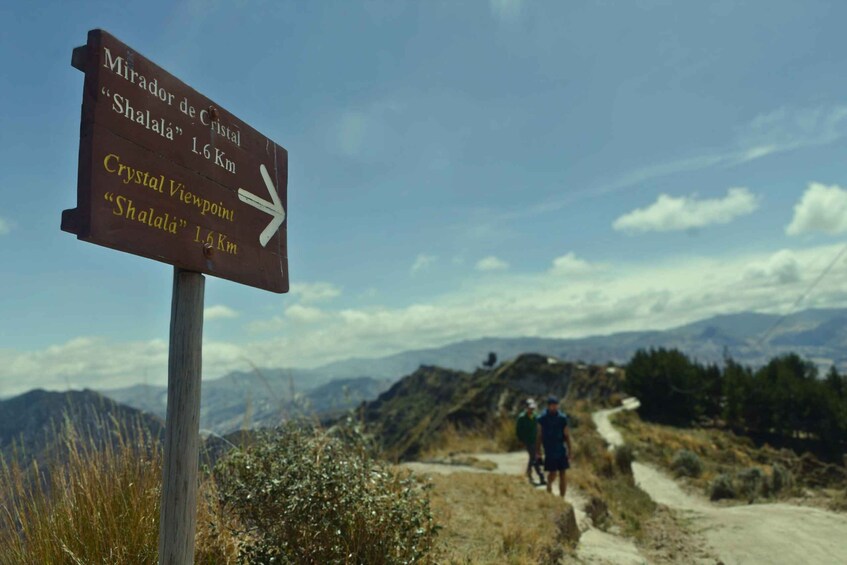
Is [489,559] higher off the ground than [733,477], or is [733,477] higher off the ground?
[489,559]

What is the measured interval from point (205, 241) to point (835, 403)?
43754 mm

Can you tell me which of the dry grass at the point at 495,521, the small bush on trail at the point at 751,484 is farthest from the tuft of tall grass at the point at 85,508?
the small bush on trail at the point at 751,484

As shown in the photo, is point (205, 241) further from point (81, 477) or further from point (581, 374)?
point (581, 374)

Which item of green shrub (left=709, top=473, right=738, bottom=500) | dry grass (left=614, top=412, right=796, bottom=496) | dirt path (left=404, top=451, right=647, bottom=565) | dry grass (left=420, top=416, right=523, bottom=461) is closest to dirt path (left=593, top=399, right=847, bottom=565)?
dirt path (left=404, top=451, right=647, bottom=565)

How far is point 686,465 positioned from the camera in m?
17.7

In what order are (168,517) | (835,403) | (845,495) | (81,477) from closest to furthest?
(168,517) < (81,477) < (845,495) < (835,403)

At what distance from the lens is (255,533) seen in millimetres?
4285

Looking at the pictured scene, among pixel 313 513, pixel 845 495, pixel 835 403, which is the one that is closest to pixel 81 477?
pixel 313 513

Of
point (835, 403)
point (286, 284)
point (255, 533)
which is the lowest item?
point (835, 403)

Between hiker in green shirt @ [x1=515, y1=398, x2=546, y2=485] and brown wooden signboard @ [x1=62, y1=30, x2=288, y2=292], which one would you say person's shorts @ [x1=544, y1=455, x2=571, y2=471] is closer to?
hiker in green shirt @ [x1=515, y1=398, x2=546, y2=485]

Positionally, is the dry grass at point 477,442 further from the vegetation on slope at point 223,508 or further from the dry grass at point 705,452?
the vegetation on slope at point 223,508

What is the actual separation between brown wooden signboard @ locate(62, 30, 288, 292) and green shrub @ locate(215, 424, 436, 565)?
1459 mm

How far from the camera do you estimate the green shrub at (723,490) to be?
45.1 ft

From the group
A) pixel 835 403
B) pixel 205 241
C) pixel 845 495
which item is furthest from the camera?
pixel 835 403
